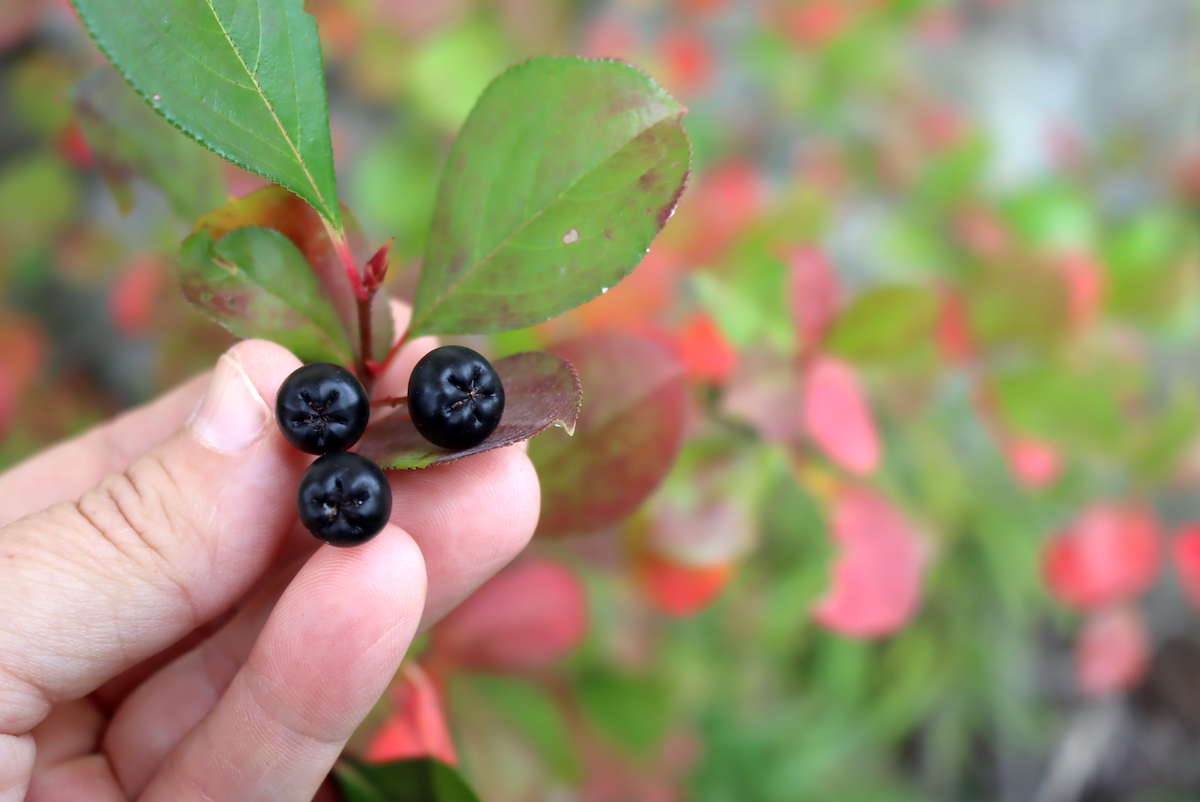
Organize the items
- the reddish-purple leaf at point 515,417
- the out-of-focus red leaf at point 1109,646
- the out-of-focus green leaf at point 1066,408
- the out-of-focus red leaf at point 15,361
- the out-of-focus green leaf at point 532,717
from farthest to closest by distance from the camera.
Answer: the out-of-focus red leaf at point 1109,646
the out-of-focus red leaf at point 15,361
the out-of-focus green leaf at point 1066,408
the out-of-focus green leaf at point 532,717
the reddish-purple leaf at point 515,417

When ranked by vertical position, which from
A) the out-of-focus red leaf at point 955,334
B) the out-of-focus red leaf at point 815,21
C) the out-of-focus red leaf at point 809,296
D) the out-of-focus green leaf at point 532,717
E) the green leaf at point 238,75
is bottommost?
the out-of-focus green leaf at point 532,717

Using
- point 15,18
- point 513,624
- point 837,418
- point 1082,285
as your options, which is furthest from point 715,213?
point 15,18

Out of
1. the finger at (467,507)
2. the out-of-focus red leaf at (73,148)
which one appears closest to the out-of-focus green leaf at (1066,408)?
the finger at (467,507)

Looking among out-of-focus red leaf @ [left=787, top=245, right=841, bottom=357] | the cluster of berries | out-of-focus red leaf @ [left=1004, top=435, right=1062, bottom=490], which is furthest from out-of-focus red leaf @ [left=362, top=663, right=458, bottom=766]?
out-of-focus red leaf @ [left=1004, top=435, right=1062, bottom=490]

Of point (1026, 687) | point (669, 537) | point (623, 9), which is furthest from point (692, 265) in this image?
point (1026, 687)

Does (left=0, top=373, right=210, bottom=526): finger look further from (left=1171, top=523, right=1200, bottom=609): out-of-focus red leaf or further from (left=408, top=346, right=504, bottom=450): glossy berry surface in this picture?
(left=1171, top=523, right=1200, bottom=609): out-of-focus red leaf

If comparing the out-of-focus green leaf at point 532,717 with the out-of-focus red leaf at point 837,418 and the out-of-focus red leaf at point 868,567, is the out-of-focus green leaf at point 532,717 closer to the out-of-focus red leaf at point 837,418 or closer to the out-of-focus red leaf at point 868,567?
the out-of-focus red leaf at point 868,567
